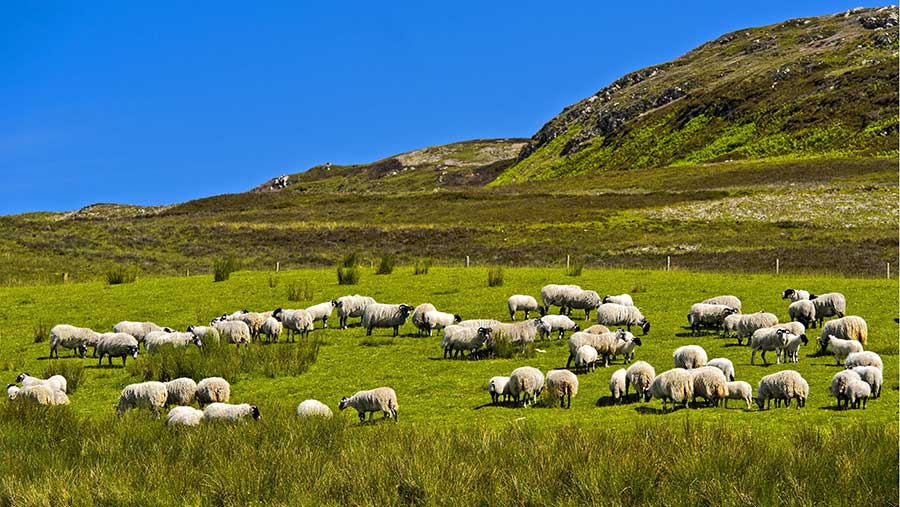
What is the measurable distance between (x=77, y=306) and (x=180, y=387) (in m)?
20.5

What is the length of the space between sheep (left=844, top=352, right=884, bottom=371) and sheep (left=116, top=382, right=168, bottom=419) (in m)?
14.5

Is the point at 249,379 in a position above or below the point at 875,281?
below

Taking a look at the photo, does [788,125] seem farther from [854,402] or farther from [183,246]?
[854,402]

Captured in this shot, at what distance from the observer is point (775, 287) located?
32.0 meters

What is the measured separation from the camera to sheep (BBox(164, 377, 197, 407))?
51.4 feet

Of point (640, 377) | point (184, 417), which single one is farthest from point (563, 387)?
point (184, 417)

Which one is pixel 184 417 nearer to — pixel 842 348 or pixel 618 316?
pixel 618 316

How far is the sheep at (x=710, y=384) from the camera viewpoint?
49.4ft

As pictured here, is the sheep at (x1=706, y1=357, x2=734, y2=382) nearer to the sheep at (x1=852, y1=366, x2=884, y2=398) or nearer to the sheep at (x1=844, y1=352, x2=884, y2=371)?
the sheep at (x1=852, y1=366, x2=884, y2=398)

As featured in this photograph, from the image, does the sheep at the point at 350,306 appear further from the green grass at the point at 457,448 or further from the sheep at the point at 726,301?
the sheep at the point at 726,301

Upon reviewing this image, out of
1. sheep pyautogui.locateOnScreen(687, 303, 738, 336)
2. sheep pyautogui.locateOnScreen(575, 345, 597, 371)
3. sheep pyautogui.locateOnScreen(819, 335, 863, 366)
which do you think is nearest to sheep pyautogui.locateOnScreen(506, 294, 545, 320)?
sheep pyautogui.locateOnScreen(687, 303, 738, 336)

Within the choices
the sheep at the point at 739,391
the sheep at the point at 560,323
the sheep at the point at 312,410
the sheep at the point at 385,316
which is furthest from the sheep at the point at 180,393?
the sheep at the point at 560,323

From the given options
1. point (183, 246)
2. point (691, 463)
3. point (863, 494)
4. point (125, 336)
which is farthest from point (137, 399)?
point (183, 246)

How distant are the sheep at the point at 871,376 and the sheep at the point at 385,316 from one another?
548 inches
